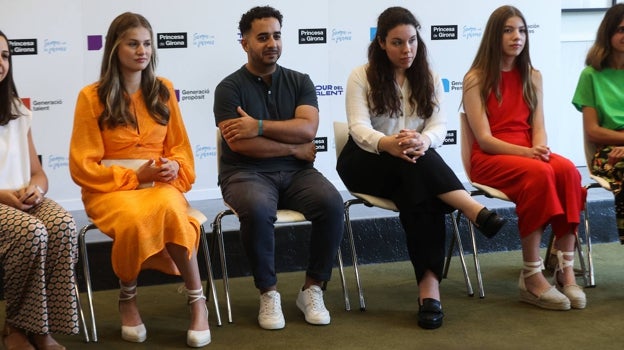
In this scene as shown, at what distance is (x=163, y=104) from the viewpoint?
368cm

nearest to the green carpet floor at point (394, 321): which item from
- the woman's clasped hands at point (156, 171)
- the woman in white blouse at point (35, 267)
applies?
the woman in white blouse at point (35, 267)

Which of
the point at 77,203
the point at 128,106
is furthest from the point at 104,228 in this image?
the point at 77,203

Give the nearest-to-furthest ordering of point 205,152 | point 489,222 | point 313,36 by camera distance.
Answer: point 489,222 → point 205,152 → point 313,36

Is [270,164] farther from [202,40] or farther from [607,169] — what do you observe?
[202,40]

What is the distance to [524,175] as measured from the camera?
384 centimetres

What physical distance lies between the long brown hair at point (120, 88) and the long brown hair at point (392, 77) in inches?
36.1

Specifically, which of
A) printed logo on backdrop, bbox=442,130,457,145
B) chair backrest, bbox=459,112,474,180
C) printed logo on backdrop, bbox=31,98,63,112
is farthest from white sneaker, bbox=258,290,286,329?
printed logo on backdrop, bbox=442,130,457,145

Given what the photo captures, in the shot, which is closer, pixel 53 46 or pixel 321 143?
pixel 53 46

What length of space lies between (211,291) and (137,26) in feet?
3.69

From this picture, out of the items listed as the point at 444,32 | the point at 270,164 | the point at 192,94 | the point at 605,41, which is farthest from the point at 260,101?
the point at 444,32

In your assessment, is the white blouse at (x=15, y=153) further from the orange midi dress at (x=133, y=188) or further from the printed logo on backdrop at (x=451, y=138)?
the printed logo on backdrop at (x=451, y=138)

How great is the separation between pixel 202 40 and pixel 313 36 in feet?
2.29

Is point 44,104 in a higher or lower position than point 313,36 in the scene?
lower

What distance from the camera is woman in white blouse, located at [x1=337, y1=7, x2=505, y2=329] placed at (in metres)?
3.68
